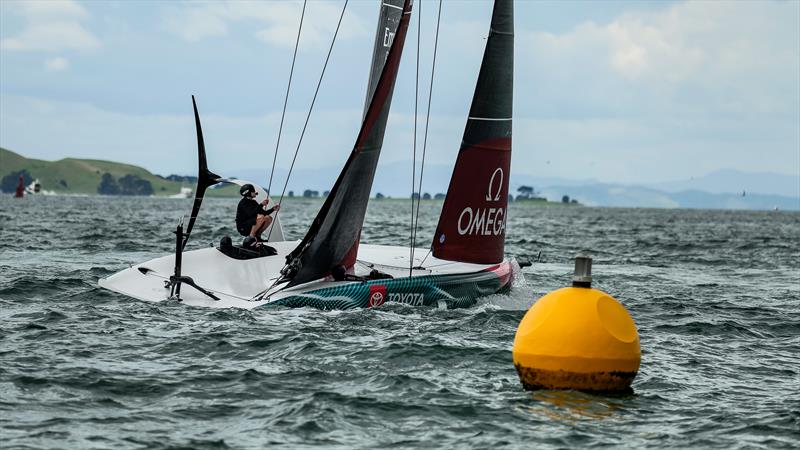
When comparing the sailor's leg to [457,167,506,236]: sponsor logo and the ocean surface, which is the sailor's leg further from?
[457,167,506,236]: sponsor logo

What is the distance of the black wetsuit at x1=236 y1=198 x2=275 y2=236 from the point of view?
1673 centimetres

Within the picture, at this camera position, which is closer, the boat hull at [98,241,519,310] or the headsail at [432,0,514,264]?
the boat hull at [98,241,519,310]

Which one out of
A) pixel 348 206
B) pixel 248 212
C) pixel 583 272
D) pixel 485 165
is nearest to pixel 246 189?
pixel 248 212

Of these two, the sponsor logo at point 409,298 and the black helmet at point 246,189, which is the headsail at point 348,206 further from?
the black helmet at point 246,189

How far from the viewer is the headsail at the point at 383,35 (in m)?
18.1

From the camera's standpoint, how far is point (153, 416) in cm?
907

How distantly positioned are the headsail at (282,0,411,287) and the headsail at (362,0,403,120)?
1981 millimetres

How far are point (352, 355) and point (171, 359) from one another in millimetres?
1963

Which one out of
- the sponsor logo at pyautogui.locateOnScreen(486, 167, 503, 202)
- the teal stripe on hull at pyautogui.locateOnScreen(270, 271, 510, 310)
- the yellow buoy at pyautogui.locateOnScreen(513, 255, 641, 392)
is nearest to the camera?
the yellow buoy at pyautogui.locateOnScreen(513, 255, 641, 392)

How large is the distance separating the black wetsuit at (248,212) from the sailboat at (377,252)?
488 millimetres

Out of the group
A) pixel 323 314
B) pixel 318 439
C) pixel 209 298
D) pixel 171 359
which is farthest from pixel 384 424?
pixel 209 298

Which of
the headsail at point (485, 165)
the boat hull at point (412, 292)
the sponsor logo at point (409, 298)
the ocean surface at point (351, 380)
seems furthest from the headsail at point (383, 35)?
the ocean surface at point (351, 380)

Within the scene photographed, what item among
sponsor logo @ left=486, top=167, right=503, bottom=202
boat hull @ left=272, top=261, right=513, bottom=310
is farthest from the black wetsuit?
sponsor logo @ left=486, top=167, right=503, bottom=202

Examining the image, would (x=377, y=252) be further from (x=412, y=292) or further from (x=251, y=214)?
(x=412, y=292)
